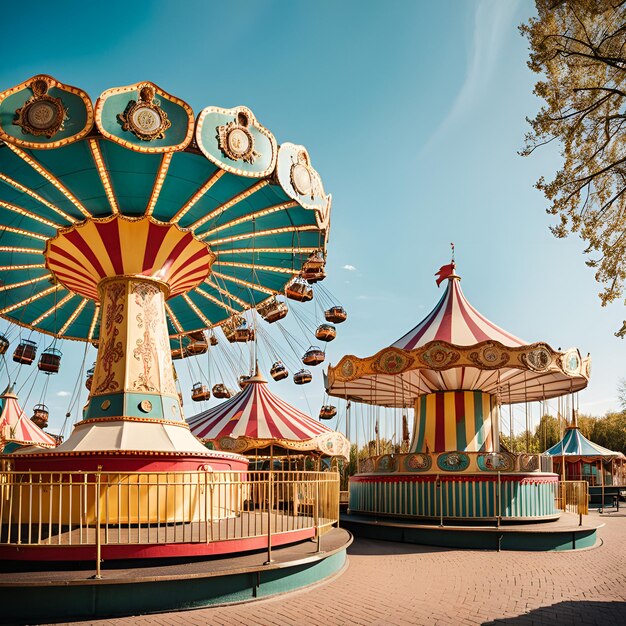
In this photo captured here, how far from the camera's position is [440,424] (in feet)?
57.1

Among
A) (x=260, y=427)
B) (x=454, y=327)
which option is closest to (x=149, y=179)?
(x=454, y=327)

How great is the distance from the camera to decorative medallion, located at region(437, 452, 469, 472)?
48.6 feet

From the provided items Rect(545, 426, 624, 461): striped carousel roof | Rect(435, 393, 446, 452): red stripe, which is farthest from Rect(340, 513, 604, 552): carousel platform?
Rect(545, 426, 624, 461): striped carousel roof

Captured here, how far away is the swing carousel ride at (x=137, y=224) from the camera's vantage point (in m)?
9.09

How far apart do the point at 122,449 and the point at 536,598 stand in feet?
20.5

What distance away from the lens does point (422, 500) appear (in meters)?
15.0

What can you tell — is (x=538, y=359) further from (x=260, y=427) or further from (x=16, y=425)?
(x=16, y=425)

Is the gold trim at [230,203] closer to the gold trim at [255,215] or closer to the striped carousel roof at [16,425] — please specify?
the gold trim at [255,215]

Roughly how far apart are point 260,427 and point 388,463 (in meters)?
4.90

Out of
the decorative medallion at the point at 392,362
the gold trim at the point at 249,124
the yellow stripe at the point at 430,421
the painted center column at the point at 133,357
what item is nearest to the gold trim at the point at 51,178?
the painted center column at the point at 133,357

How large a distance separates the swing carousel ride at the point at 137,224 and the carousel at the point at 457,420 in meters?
3.48

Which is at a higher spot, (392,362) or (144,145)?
(144,145)

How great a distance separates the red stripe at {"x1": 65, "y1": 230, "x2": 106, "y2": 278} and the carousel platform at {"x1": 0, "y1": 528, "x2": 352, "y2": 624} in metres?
5.77

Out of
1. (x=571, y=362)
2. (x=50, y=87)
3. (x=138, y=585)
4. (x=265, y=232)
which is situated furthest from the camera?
(x=571, y=362)
